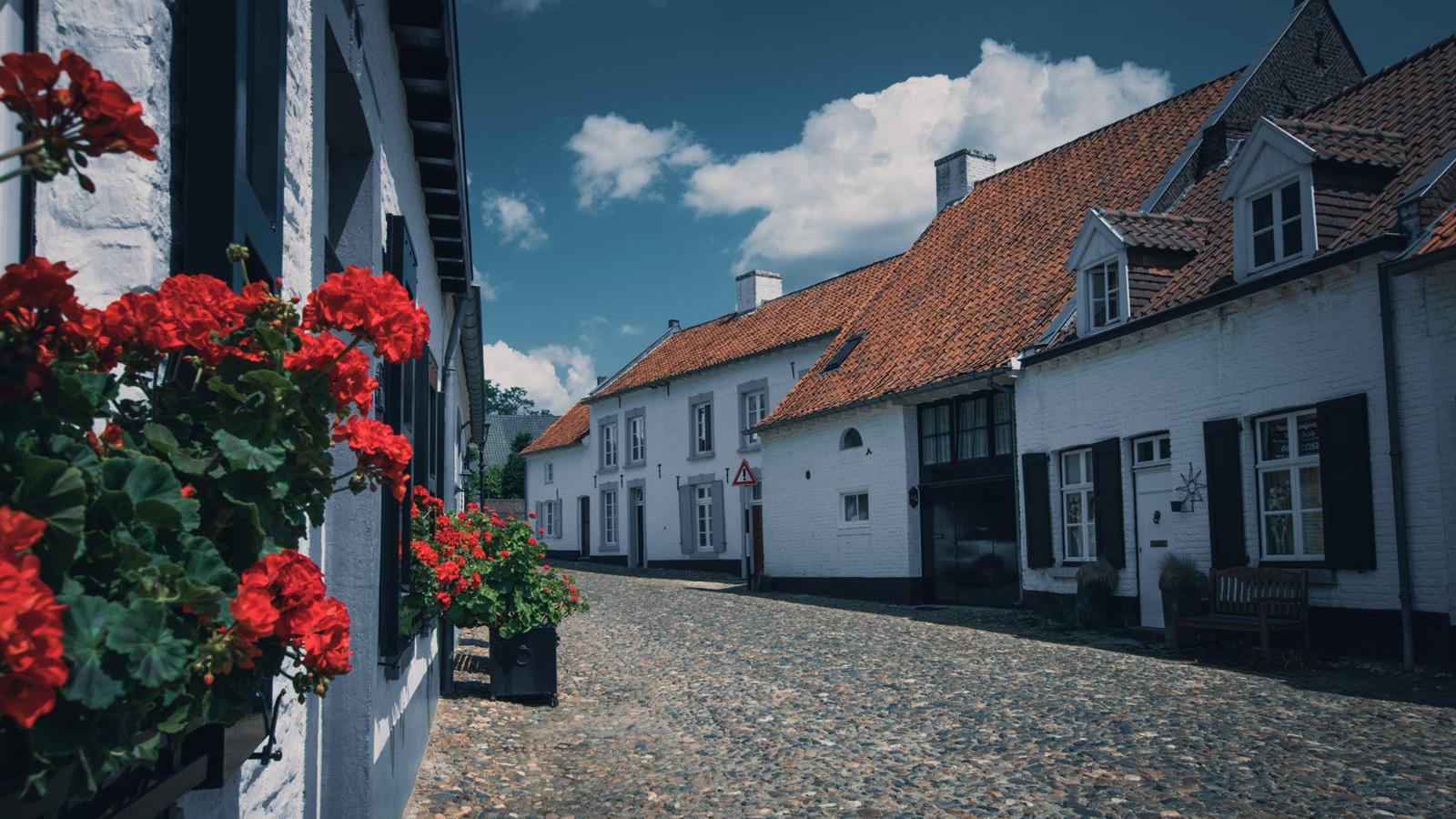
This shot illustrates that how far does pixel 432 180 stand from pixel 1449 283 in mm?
8555

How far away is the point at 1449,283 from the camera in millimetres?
9344

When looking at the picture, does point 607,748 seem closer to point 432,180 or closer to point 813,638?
point 432,180

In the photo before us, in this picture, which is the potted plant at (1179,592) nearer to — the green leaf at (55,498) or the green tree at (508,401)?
the green leaf at (55,498)

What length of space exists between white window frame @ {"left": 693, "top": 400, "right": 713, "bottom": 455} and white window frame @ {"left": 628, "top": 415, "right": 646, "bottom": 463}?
3034 millimetres

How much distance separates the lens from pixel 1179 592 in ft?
37.2

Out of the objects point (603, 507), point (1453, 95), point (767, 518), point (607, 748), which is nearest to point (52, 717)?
point (607, 748)

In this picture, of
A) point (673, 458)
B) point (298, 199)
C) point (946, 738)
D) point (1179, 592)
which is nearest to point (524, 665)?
point (946, 738)

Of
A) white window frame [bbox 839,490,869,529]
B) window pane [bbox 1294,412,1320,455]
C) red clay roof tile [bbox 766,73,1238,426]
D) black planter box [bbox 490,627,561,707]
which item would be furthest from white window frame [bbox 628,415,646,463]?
black planter box [bbox 490,627,561,707]

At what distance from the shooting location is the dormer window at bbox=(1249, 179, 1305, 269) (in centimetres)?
1109

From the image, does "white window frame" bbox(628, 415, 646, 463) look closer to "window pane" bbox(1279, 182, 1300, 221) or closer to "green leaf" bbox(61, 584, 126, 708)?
"window pane" bbox(1279, 182, 1300, 221)

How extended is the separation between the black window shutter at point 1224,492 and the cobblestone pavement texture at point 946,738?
1311mm

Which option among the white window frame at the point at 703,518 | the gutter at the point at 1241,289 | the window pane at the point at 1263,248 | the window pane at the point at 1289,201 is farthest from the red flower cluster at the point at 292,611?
the white window frame at the point at 703,518

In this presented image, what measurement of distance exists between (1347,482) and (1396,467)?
533 millimetres

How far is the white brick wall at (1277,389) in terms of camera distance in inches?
372
